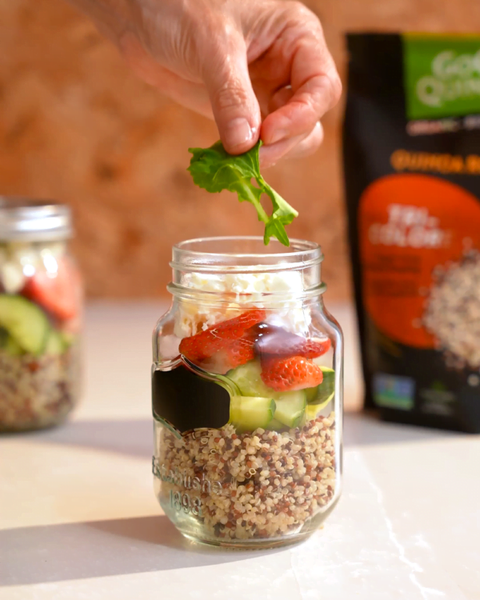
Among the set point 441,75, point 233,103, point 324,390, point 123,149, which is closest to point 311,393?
point 324,390

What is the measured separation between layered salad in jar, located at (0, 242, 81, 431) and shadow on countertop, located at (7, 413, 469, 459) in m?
0.03

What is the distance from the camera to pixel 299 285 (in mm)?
650

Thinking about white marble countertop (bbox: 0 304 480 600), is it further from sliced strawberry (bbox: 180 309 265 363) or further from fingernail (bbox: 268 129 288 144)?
fingernail (bbox: 268 129 288 144)

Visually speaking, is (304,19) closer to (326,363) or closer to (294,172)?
(326,363)

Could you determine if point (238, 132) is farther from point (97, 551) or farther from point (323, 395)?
point (97, 551)

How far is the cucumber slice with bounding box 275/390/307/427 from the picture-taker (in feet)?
2.02

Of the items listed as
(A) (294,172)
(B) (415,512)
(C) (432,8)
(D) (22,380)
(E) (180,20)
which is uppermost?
(C) (432,8)

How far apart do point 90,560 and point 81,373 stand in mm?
399

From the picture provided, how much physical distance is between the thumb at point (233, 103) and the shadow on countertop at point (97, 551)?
0.34 metres

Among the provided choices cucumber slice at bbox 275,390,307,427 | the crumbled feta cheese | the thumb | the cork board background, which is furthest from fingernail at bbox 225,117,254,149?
the cork board background

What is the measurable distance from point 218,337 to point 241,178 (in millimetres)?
136

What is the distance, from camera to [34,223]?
0.93 m

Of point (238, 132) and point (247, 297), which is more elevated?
point (238, 132)

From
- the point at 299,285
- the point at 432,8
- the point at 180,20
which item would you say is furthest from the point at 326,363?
the point at 432,8
